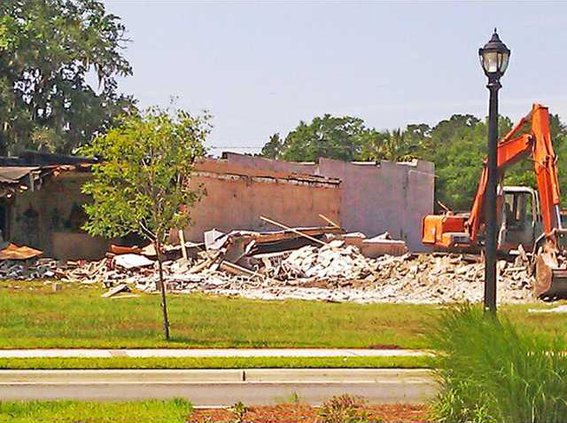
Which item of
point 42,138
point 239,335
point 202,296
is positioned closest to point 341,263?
point 202,296

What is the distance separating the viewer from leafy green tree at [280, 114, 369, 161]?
109000 mm

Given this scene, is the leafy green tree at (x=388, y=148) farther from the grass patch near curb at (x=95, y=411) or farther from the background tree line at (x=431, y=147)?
the grass patch near curb at (x=95, y=411)

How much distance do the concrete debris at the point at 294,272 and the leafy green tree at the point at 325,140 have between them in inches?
2659

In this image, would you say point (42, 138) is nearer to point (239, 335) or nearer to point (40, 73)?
point (40, 73)

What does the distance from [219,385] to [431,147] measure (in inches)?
3316

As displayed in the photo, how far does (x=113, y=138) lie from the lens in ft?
57.9

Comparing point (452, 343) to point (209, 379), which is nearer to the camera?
point (452, 343)

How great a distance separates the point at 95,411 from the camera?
35.1ft

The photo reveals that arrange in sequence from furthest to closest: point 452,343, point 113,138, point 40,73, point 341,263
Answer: point 40,73 < point 341,263 < point 113,138 < point 452,343

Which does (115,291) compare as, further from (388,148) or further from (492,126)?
(388,148)

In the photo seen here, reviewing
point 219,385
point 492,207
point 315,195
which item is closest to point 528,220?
point 315,195

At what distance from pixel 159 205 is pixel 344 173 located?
3540cm

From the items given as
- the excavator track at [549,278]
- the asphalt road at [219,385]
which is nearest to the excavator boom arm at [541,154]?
the excavator track at [549,278]

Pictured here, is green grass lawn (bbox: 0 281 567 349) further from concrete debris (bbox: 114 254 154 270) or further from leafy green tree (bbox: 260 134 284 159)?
leafy green tree (bbox: 260 134 284 159)
